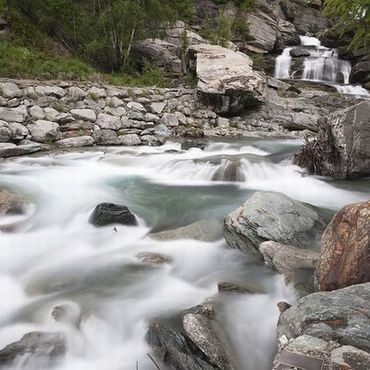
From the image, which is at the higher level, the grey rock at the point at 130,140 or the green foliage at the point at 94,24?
the green foliage at the point at 94,24

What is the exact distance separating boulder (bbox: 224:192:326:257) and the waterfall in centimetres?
1799

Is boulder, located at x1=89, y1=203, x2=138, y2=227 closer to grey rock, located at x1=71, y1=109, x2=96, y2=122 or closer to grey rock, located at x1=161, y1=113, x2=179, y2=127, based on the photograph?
grey rock, located at x1=71, y1=109, x2=96, y2=122

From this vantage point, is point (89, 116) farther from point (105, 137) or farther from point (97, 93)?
point (97, 93)

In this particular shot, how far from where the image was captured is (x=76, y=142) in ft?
38.0

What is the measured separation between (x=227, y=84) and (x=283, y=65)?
943 centimetres

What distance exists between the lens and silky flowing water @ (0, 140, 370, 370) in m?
3.68

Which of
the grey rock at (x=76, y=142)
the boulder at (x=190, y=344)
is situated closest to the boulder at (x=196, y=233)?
the boulder at (x=190, y=344)

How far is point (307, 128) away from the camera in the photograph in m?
15.4

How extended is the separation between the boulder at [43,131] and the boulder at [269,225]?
25.3 ft

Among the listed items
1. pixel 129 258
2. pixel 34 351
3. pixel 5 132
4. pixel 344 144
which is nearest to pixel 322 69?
pixel 344 144

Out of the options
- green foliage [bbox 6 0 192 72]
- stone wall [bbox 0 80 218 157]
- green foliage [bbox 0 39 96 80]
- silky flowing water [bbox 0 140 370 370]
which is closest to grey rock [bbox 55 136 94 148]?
stone wall [bbox 0 80 218 157]

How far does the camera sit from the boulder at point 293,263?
4.04 meters

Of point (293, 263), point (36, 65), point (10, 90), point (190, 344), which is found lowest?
point (190, 344)

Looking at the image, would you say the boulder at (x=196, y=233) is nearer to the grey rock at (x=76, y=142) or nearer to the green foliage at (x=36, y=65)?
the grey rock at (x=76, y=142)
